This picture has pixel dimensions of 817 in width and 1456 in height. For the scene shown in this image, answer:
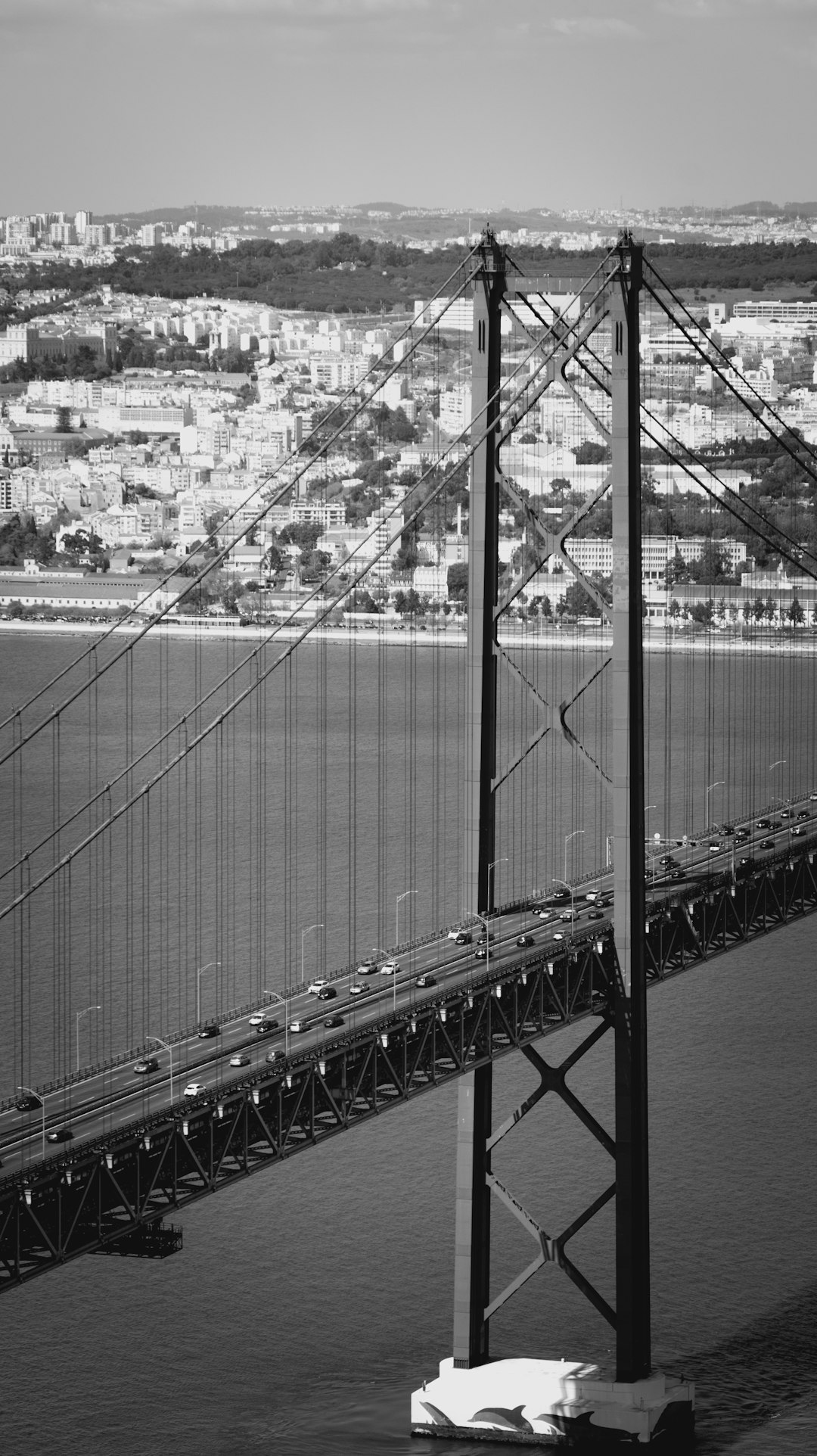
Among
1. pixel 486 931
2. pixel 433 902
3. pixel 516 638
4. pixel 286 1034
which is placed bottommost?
pixel 433 902

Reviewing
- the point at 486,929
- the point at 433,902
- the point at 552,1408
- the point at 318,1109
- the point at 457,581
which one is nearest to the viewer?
the point at 318,1109

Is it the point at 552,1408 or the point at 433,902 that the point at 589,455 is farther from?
the point at 552,1408

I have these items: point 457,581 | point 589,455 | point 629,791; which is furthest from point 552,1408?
point 457,581

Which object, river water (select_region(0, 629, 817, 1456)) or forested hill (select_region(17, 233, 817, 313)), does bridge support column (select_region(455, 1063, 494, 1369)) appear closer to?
river water (select_region(0, 629, 817, 1456))

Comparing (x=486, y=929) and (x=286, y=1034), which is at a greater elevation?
(x=486, y=929)

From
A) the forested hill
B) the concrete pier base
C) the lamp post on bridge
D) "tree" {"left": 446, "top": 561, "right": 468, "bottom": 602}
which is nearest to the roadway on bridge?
the lamp post on bridge
